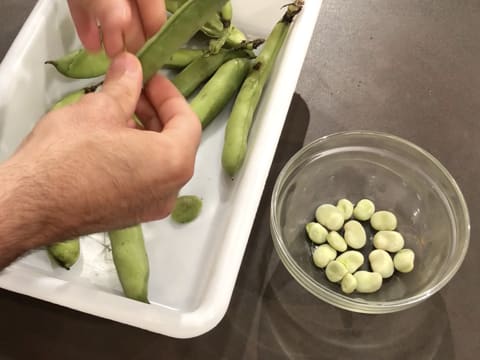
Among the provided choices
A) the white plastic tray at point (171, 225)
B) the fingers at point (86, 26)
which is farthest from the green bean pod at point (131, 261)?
the fingers at point (86, 26)

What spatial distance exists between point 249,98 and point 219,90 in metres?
0.05

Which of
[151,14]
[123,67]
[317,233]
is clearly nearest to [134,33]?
[151,14]

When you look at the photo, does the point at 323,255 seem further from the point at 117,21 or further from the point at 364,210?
the point at 117,21

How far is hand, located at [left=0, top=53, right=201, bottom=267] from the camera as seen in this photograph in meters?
0.54

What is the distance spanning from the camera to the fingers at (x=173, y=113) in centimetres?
60

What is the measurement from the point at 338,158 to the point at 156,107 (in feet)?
1.05

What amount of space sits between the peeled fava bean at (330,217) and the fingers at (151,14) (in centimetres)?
32

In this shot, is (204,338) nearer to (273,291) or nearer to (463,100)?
(273,291)

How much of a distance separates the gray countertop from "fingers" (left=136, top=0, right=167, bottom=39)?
28 cm

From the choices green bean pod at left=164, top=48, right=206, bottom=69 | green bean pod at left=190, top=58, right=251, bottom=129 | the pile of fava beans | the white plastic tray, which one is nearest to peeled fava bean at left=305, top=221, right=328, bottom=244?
the pile of fava beans

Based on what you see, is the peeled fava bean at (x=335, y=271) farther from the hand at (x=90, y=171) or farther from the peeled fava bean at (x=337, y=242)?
the hand at (x=90, y=171)

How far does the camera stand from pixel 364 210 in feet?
2.78

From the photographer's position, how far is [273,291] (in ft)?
2.68

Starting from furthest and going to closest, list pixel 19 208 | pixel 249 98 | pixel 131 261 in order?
1. pixel 249 98
2. pixel 131 261
3. pixel 19 208
